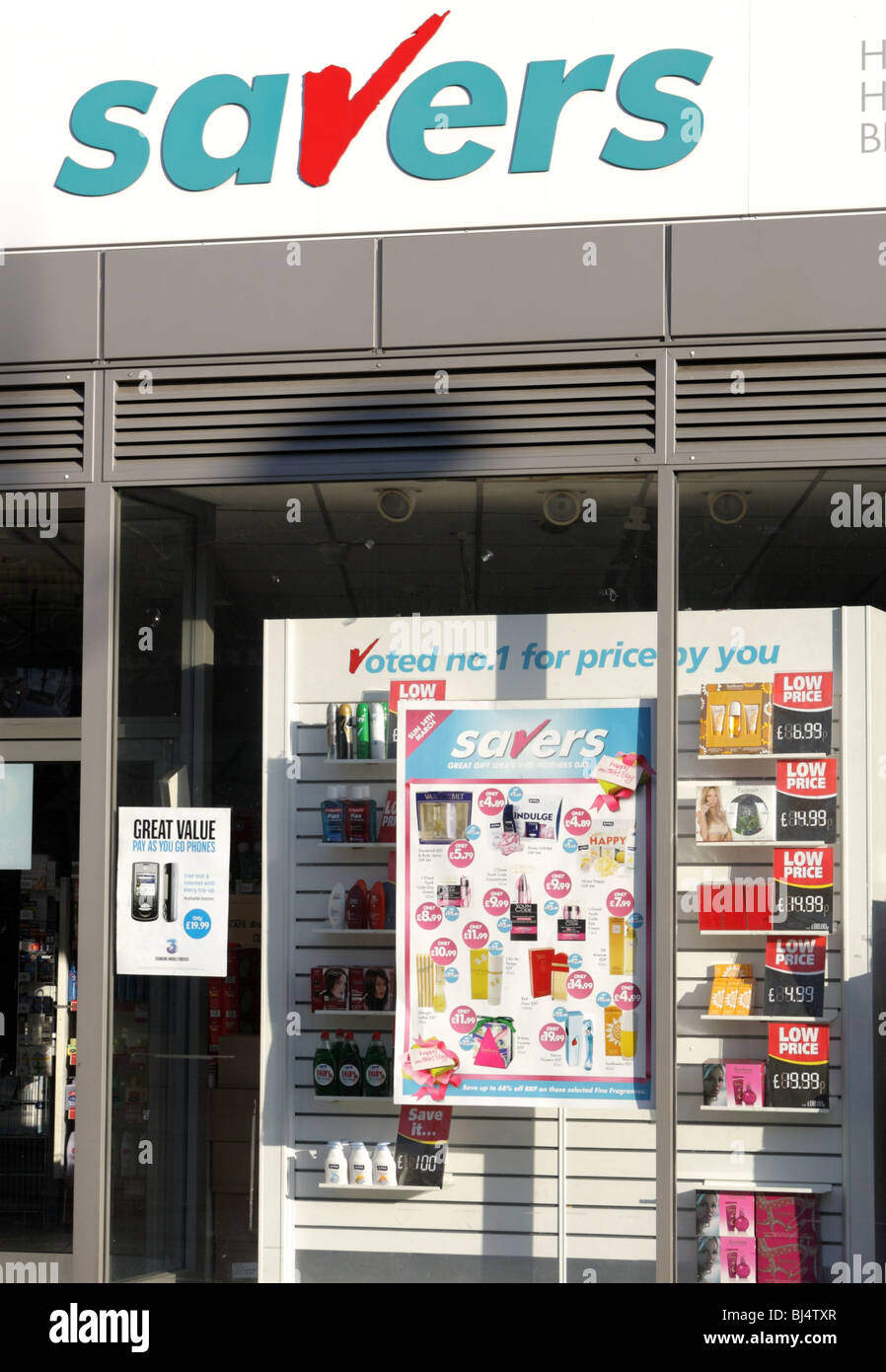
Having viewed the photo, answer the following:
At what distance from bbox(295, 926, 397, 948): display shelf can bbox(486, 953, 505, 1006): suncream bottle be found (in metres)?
0.51

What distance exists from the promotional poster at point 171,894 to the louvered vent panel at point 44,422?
1.38m

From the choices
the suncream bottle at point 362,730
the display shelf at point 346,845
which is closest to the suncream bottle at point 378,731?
the suncream bottle at point 362,730

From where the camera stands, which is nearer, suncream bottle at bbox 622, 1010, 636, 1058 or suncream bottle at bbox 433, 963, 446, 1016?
suncream bottle at bbox 622, 1010, 636, 1058

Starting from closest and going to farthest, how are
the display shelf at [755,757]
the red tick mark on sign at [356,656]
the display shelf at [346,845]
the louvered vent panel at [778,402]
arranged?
the louvered vent panel at [778,402], the display shelf at [755,757], the display shelf at [346,845], the red tick mark on sign at [356,656]

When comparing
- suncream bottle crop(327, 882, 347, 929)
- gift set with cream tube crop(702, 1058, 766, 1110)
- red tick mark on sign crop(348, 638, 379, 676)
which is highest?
red tick mark on sign crop(348, 638, 379, 676)

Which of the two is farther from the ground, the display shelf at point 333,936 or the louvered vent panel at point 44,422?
the louvered vent panel at point 44,422

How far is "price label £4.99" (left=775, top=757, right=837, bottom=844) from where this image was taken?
5.80 meters

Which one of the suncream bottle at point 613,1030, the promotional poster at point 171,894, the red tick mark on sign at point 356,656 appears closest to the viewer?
the suncream bottle at point 613,1030

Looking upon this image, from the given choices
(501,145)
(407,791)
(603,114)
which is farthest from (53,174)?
(407,791)

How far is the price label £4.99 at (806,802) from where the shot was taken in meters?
5.80

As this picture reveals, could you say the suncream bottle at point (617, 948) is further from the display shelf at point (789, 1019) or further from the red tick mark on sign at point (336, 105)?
the red tick mark on sign at point (336, 105)

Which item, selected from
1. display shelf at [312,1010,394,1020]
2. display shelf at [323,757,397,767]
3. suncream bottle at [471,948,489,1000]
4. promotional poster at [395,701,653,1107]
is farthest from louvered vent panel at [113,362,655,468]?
display shelf at [312,1010,394,1020]

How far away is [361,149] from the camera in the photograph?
5.62 m

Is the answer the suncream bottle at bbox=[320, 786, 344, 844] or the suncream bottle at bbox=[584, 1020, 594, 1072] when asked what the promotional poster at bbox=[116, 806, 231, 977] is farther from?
the suncream bottle at bbox=[584, 1020, 594, 1072]
